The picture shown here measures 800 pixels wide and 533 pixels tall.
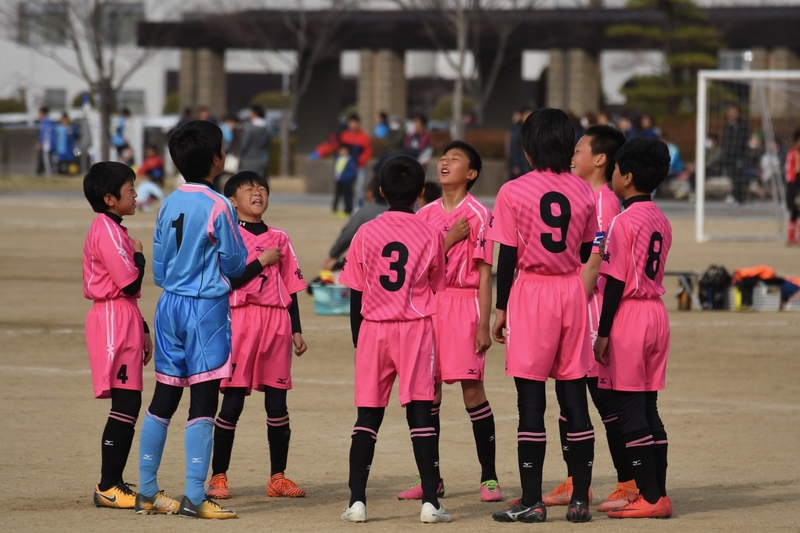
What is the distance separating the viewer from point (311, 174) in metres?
33.8

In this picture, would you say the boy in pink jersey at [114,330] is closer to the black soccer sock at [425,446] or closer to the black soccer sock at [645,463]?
the black soccer sock at [425,446]

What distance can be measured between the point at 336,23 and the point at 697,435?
3562 cm

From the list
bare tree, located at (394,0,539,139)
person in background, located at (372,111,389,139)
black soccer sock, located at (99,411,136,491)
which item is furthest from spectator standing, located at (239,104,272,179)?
black soccer sock, located at (99,411,136,491)

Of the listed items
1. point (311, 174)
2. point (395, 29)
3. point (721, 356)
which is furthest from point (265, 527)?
point (395, 29)

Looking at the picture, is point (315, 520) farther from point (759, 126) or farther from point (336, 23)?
point (336, 23)

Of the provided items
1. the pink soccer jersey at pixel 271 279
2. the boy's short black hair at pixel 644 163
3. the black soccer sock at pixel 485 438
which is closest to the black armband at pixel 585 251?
the boy's short black hair at pixel 644 163

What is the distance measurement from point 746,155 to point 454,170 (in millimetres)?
26107

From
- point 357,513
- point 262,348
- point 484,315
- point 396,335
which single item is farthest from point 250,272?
point 357,513

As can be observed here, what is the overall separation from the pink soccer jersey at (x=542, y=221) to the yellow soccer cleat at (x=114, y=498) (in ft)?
6.95

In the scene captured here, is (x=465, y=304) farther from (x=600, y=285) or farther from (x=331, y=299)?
(x=331, y=299)

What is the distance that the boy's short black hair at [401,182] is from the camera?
588cm

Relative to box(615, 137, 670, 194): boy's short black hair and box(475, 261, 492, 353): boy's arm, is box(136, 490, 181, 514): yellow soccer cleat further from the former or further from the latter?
box(615, 137, 670, 194): boy's short black hair

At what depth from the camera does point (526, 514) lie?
571 cm

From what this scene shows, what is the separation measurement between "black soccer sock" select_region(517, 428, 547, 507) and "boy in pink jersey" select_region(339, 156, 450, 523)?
0.38 m
